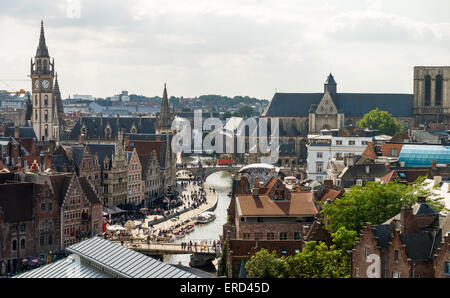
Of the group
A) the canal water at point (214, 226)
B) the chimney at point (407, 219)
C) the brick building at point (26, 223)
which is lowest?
the canal water at point (214, 226)

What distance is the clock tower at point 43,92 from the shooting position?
148m

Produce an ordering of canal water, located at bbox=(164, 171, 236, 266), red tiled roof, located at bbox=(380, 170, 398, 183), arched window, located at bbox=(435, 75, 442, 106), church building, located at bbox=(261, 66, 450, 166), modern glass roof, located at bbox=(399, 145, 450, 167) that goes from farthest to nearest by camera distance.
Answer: arched window, located at bbox=(435, 75, 442, 106) → church building, located at bbox=(261, 66, 450, 166) → modern glass roof, located at bbox=(399, 145, 450, 167) → red tiled roof, located at bbox=(380, 170, 398, 183) → canal water, located at bbox=(164, 171, 236, 266)

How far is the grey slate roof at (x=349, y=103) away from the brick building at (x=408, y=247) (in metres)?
133

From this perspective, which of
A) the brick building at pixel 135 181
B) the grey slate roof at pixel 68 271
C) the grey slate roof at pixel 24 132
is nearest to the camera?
the grey slate roof at pixel 68 271

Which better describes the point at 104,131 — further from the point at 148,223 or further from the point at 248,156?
Result: the point at 148,223

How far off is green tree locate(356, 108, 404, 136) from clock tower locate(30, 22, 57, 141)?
57.1 meters

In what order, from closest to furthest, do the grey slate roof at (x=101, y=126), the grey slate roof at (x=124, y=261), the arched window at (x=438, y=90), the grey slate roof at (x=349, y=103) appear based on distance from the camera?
the grey slate roof at (x=124, y=261) → the grey slate roof at (x=101, y=126) → the arched window at (x=438, y=90) → the grey slate roof at (x=349, y=103)

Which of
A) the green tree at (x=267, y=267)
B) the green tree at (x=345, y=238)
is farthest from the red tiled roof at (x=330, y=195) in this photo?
the green tree at (x=267, y=267)

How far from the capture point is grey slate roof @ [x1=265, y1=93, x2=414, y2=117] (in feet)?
584

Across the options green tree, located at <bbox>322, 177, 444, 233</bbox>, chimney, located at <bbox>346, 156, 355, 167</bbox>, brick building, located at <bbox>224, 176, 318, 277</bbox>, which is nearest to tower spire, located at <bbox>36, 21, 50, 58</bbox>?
chimney, located at <bbox>346, 156, 355, 167</bbox>

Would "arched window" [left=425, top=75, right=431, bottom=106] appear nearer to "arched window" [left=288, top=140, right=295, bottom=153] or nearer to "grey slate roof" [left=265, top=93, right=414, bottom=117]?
"grey slate roof" [left=265, top=93, right=414, bottom=117]

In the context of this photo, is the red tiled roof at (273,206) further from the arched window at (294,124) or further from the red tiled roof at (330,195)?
the arched window at (294,124)
